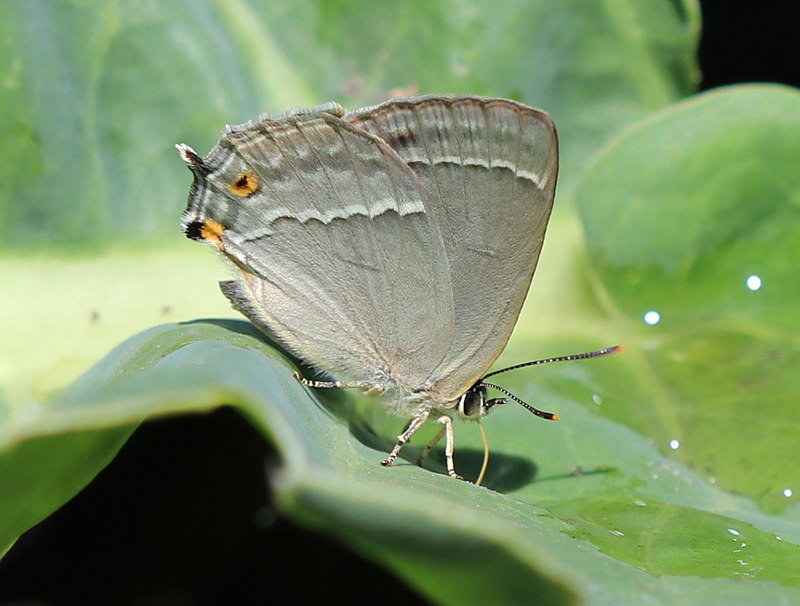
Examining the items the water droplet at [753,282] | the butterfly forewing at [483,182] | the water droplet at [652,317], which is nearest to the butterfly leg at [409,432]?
the butterfly forewing at [483,182]

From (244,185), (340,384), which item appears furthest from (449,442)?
(244,185)

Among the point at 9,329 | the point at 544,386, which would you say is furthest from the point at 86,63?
the point at 544,386

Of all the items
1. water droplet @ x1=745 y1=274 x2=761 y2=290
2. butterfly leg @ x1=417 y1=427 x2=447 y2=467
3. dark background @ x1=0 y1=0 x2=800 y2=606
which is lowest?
dark background @ x1=0 y1=0 x2=800 y2=606

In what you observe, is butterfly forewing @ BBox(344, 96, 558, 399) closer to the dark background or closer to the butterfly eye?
the butterfly eye

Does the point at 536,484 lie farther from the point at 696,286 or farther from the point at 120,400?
the point at 120,400

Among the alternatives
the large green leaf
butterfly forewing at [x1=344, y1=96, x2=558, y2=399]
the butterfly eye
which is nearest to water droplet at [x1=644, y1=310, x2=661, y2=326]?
the large green leaf

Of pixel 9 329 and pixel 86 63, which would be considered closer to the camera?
pixel 9 329

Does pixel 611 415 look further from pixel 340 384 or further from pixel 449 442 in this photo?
pixel 340 384
